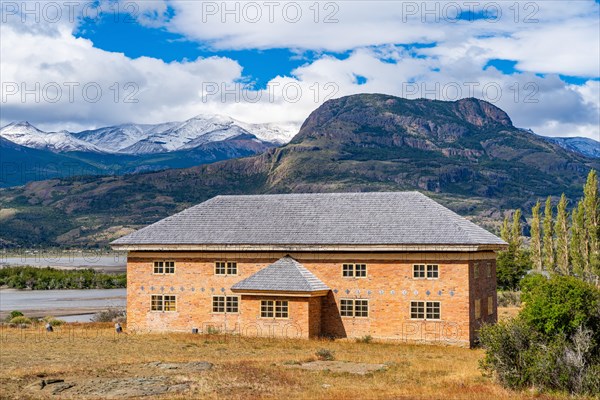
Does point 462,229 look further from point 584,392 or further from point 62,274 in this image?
point 62,274

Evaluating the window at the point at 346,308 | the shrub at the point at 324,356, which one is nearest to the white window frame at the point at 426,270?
the window at the point at 346,308

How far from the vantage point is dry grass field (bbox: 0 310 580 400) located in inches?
987

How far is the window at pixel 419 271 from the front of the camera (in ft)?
Result: 130

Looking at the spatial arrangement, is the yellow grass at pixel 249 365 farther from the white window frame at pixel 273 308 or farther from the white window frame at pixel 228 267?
the white window frame at pixel 228 267

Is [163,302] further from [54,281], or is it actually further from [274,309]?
[54,281]

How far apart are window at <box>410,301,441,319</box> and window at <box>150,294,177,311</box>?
13.1 meters

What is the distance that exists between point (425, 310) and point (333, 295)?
4808 millimetres

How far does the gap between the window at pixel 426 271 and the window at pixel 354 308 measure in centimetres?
295

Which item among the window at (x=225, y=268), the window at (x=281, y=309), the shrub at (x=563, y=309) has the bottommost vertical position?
the window at (x=281, y=309)

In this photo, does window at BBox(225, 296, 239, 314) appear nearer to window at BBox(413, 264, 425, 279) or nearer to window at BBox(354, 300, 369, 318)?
window at BBox(354, 300, 369, 318)

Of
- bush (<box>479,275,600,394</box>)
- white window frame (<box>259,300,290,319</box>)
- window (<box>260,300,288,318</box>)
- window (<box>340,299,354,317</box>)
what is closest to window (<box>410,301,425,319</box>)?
window (<box>340,299,354,317</box>)

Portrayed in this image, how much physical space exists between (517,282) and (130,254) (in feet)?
160

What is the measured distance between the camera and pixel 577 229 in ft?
257

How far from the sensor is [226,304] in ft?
141
